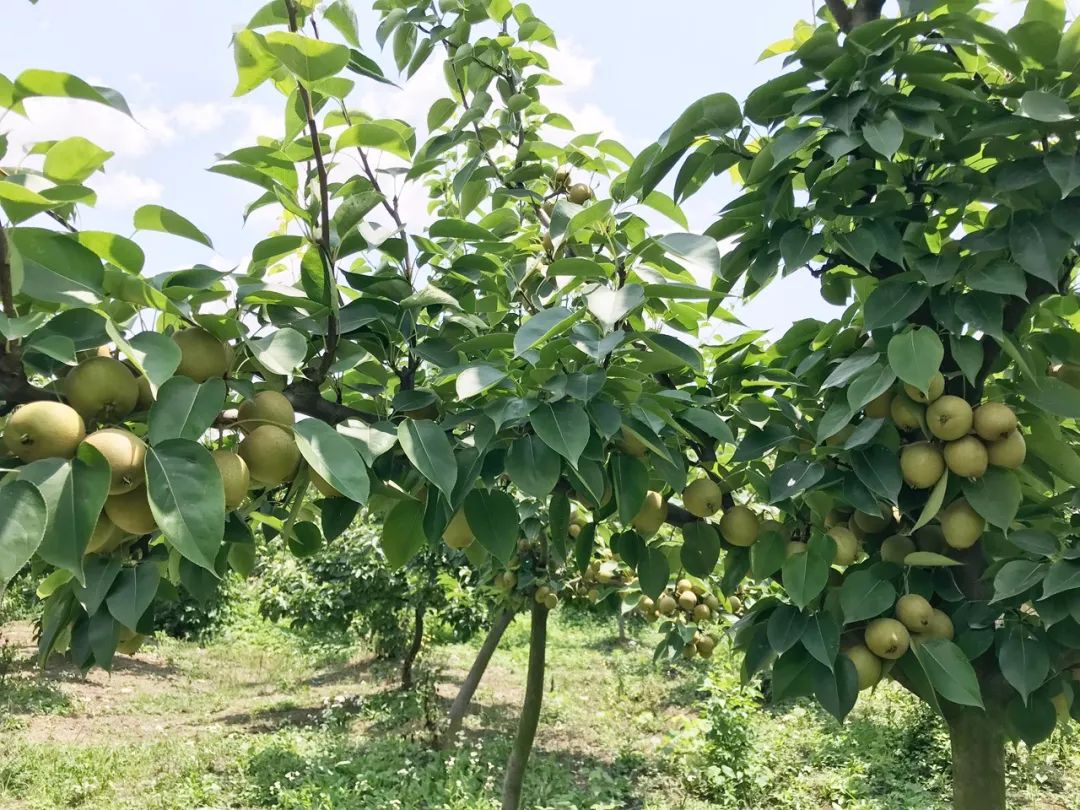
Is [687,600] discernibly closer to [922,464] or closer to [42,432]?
[922,464]

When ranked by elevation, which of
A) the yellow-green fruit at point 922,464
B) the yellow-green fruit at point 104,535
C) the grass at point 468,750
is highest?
the yellow-green fruit at point 922,464

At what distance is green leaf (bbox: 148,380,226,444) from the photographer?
2.82 feet

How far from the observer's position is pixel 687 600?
13.0 ft

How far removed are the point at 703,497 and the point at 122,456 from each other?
108 centimetres

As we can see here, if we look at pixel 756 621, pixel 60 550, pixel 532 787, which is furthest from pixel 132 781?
pixel 60 550

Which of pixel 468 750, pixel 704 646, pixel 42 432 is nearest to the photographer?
pixel 42 432

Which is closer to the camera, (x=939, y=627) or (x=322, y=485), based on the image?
(x=322, y=485)

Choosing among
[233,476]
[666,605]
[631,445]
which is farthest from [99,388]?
[666,605]

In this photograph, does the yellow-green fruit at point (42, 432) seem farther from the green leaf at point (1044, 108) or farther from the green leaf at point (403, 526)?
the green leaf at point (1044, 108)

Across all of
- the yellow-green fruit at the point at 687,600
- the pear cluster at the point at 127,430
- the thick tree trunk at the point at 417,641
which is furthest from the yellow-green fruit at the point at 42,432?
the thick tree trunk at the point at 417,641

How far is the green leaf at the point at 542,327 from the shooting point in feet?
3.46

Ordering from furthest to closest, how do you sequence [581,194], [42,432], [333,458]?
[581,194]
[333,458]
[42,432]

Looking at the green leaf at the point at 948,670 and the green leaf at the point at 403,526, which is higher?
the green leaf at the point at 403,526

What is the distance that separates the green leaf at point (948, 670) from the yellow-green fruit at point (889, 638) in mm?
22
